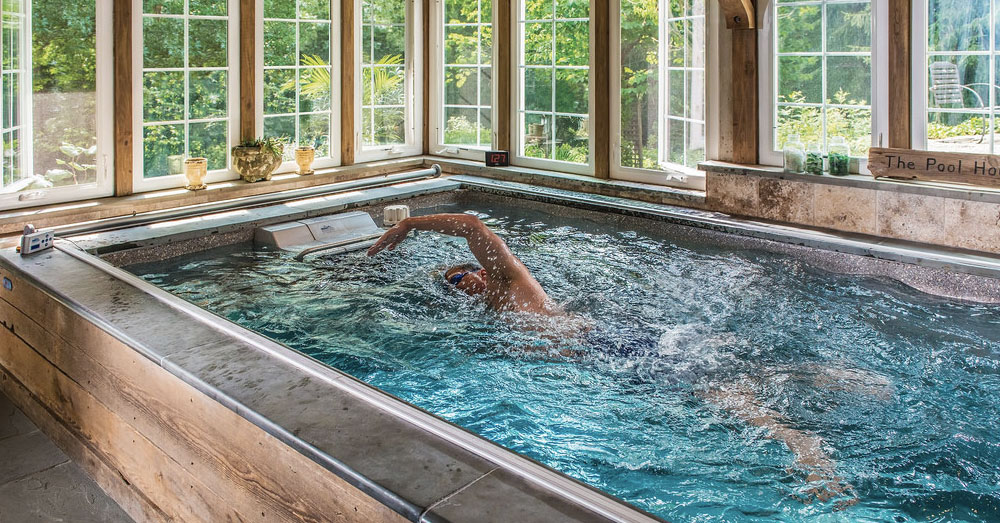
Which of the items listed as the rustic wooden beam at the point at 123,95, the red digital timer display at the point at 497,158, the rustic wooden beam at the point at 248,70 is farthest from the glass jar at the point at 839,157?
the rustic wooden beam at the point at 123,95

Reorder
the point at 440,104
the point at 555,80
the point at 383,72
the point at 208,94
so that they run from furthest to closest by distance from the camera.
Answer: the point at 440,104, the point at 383,72, the point at 555,80, the point at 208,94

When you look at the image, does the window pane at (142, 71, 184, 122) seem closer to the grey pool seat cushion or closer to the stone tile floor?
the grey pool seat cushion

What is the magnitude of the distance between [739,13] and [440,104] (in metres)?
3.11

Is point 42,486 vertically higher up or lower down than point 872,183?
lower down

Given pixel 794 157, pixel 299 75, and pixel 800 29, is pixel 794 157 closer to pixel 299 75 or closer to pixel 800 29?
pixel 800 29

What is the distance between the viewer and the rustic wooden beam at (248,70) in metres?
6.16

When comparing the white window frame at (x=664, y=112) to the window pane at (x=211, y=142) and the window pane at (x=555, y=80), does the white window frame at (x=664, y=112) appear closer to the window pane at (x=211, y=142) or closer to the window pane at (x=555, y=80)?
the window pane at (x=555, y=80)

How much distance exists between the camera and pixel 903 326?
3361mm

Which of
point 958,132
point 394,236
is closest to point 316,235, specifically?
point 394,236

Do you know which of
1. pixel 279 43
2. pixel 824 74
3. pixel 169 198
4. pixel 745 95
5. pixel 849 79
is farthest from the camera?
pixel 279 43

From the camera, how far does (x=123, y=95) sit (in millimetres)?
5535

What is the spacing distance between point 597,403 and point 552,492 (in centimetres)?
118

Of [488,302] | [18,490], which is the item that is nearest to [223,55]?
[488,302]

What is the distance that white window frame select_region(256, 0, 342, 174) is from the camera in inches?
247
